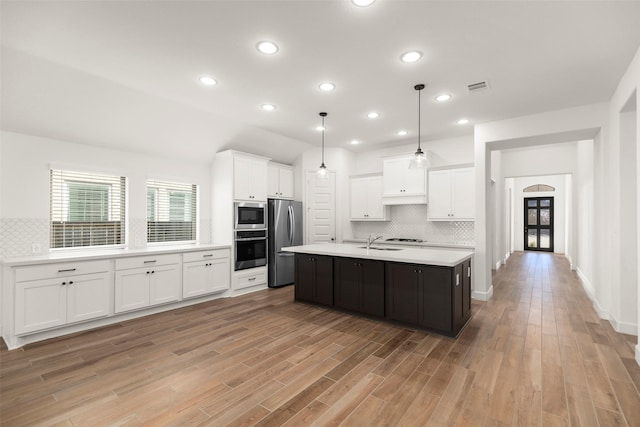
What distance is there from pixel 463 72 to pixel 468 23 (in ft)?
2.82

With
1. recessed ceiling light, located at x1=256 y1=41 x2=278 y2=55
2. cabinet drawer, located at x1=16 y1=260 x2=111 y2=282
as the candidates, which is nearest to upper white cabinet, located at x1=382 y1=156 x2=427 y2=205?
recessed ceiling light, located at x1=256 y1=41 x2=278 y2=55

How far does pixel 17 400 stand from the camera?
220cm

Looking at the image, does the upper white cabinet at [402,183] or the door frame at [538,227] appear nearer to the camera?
the upper white cabinet at [402,183]

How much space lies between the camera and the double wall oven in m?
5.20

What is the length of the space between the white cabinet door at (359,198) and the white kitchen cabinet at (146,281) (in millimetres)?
3657

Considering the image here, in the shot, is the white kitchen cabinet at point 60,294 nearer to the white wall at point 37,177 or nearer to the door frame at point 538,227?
the white wall at point 37,177

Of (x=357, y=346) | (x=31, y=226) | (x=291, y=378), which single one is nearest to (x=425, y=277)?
(x=357, y=346)

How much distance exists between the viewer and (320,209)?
6.34 metres

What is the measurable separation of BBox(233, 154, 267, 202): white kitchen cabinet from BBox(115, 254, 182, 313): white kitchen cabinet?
1513 mm

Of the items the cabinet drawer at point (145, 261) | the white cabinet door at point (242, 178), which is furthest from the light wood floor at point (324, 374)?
the white cabinet door at point (242, 178)

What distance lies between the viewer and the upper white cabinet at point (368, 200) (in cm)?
627

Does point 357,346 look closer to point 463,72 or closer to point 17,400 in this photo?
point 17,400

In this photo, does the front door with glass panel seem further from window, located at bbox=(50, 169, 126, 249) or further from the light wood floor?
window, located at bbox=(50, 169, 126, 249)

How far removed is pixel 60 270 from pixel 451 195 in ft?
18.7
